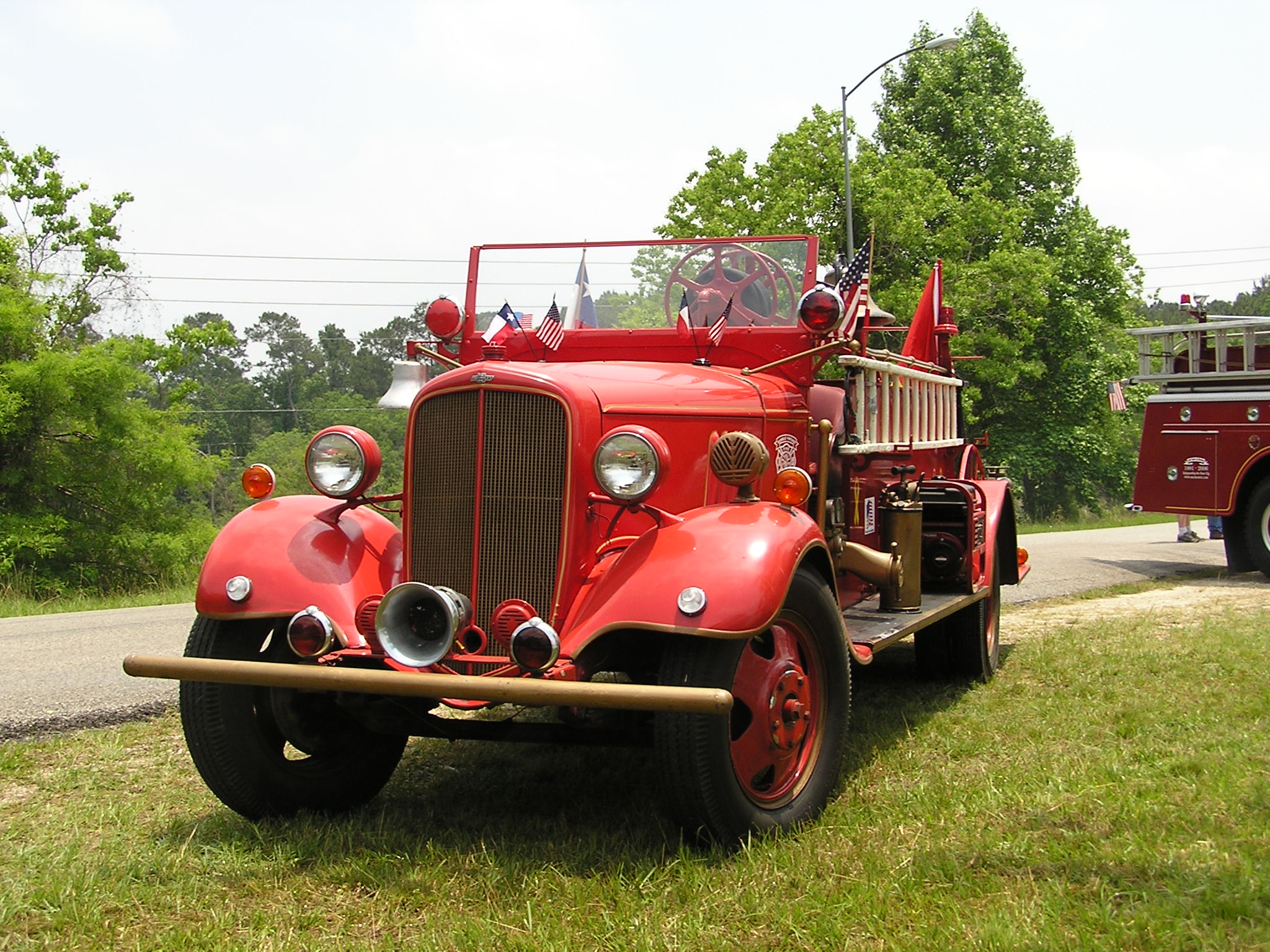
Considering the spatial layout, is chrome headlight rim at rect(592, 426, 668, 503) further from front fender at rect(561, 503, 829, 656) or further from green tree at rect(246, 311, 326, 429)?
green tree at rect(246, 311, 326, 429)

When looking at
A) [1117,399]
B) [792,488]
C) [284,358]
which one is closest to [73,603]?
[792,488]

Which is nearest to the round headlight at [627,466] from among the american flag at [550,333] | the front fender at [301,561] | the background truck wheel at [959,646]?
the front fender at [301,561]

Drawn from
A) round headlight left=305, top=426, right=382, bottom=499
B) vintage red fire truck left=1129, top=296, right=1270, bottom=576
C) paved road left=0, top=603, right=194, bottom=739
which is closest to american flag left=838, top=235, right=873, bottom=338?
round headlight left=305, top=426, right=382, bottom=499

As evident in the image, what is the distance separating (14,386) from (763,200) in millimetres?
14266

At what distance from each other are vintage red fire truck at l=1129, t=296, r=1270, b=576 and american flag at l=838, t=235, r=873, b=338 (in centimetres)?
760

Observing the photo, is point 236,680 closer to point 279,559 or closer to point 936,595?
point 279,559

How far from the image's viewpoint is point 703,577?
3.73 m

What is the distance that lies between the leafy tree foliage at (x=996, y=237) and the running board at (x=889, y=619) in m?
→ 19.0

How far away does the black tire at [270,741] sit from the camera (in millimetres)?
4113

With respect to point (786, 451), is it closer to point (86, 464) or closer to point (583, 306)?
point (583, 306)

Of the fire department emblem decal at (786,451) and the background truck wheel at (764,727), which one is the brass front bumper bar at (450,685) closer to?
the background truck wheel at (764,727)

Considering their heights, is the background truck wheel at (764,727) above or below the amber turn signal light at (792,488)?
below

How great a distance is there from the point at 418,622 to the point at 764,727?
1187 mm

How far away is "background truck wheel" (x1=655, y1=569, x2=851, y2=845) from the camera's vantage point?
3621mm
